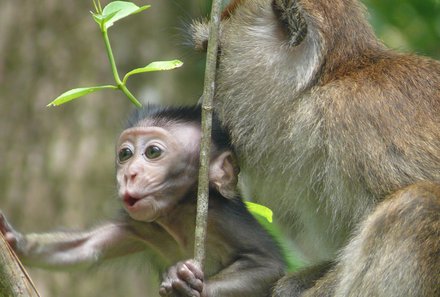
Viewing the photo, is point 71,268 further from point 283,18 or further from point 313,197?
point 283,18

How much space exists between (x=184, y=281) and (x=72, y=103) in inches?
176

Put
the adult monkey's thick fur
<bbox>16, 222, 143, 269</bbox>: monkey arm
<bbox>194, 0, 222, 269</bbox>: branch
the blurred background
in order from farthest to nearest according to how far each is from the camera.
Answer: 1. the blurred background
2. <bbox>16, 222, 143, 269</bbox>: monkey arm
3. the adult monkey's thick fur
4. <bbox>194, 0, 222, 269</bbox>: branch

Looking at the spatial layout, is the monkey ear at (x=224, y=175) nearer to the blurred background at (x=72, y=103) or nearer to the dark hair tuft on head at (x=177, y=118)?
the dark hair tuft on head at (x=177, y=118)

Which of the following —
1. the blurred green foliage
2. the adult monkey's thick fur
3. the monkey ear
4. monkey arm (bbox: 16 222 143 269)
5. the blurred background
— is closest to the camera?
the adult monkey's thick fur

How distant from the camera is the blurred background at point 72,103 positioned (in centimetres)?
837

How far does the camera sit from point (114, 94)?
28.3ft

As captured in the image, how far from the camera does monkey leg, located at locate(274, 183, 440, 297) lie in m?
4.52

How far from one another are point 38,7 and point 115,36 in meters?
0.75

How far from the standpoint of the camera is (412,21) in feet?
29.1

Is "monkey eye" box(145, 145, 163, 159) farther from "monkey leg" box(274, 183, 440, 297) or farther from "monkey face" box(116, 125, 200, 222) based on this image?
"monkey leg" box(274, 183, 440, 297)

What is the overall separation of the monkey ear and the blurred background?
3.18 meters

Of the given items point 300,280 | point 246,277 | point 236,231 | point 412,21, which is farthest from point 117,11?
point 412,21

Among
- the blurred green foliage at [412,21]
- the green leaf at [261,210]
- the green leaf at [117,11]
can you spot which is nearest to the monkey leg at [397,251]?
the green leaf at [261,210]

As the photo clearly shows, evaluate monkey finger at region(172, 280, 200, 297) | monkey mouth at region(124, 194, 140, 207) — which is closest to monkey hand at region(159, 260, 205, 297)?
monkey finger at region(172, 280, 200, 297)
